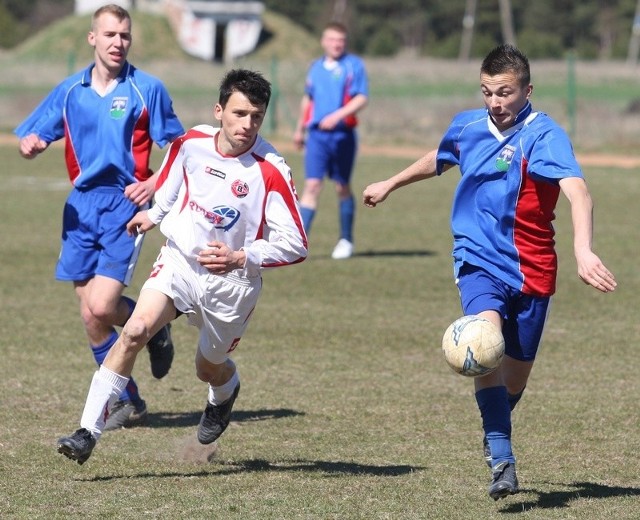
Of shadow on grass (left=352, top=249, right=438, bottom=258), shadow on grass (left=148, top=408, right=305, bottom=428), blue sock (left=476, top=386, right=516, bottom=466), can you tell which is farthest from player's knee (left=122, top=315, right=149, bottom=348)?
shadow on grass (left=352, top=249, right=438, bottom=258)

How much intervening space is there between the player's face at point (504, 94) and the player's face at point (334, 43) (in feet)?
26.0

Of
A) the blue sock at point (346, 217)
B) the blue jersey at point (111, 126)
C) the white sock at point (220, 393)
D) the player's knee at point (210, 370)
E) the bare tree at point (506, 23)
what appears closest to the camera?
the player's knee at point (210, 370)

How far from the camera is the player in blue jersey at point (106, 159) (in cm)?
677

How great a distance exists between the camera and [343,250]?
1318 centimetres

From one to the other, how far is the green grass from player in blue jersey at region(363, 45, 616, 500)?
0.50 meters

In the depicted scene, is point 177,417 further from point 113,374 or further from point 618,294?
point 618,294

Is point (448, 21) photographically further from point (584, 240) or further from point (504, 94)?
point (584, 240)

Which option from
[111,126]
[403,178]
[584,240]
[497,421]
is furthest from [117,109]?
[584,240]

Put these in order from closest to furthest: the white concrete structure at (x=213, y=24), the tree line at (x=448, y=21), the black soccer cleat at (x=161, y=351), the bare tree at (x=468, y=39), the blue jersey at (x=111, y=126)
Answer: the blue jersey at (x=111, y=126), the black soccer cleat at (x=161, y=351), the white concrete structure at (x=213, y=24), the bare tree at (x=468, y=39), the tree line at (x=448, y=21)

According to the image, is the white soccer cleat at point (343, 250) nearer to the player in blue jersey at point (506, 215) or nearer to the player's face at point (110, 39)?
the player's face at point (110, 39)

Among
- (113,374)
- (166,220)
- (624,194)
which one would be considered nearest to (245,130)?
(166,220)

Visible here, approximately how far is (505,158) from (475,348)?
86 centimetres

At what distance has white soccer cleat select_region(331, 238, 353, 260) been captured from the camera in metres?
13.1

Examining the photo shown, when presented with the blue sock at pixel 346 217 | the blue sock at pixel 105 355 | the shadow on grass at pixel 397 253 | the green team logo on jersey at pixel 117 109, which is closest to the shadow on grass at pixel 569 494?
the blue sock at pixel 105 355
